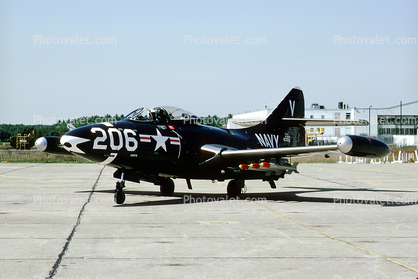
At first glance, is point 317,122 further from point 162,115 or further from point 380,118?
point 380,118

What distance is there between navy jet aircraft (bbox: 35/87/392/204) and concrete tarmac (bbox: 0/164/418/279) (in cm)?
102

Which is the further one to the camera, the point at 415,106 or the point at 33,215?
the point at 415,106

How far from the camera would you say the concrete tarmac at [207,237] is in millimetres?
6465

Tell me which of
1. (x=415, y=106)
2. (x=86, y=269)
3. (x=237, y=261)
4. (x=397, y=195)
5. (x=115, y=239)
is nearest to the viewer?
(x=86, y=269)

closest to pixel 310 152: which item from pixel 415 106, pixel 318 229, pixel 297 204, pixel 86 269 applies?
pixel 297 204

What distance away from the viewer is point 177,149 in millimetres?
15266

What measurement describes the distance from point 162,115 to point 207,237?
7.19 m

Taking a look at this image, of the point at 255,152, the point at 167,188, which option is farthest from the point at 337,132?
the point at 255,152

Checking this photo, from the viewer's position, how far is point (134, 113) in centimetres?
1491

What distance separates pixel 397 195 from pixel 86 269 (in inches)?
572

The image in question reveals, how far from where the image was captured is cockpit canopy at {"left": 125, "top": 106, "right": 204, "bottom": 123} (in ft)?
48.8

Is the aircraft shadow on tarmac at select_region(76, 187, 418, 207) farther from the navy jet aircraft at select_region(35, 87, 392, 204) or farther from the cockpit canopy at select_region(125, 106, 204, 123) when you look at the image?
the cockpit canopy at select_region(125, 106, 204, 123)

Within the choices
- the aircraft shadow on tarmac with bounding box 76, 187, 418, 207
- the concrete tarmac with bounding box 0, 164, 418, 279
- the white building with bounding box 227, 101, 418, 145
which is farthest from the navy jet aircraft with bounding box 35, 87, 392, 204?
the white building with bounding box 227, 101, 418, 145

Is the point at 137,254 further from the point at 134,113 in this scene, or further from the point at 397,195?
the point at 397,195
